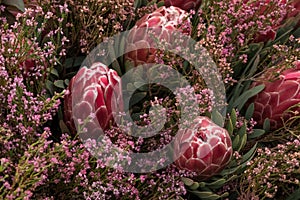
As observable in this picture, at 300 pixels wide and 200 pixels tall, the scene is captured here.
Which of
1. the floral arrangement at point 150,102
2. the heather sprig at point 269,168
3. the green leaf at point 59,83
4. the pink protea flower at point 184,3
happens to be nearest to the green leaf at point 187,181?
the floral arrangement at point 150,102

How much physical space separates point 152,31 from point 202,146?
1.05ft

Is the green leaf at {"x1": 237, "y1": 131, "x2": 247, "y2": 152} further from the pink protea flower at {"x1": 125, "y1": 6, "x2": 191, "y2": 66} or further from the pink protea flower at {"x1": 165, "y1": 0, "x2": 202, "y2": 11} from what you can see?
the pink protea flower at {"x1": 165, "y1": 0, "x2": 202, "y2": 11}

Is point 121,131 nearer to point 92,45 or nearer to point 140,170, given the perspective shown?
point 140,170

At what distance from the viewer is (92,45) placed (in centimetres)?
140

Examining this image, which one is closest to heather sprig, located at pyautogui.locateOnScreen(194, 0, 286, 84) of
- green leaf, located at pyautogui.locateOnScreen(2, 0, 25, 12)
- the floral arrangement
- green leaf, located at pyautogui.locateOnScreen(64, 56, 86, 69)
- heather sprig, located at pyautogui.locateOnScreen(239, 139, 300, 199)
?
the floral arrangement

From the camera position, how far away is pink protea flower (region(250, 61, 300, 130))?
1.42 meters

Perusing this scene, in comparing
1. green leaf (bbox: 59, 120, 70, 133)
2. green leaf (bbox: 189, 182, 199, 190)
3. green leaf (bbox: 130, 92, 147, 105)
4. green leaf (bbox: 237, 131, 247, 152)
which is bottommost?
green leaf (bbox: 189, 182, 199, 190)

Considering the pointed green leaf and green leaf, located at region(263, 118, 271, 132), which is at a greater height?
the pointed green leaf

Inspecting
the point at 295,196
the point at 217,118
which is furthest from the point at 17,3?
the point at 295,196

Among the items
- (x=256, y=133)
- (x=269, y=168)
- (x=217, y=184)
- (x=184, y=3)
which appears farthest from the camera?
(x=184, y=3)

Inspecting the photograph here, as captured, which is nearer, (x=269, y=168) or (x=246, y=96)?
(x=269, y=168)

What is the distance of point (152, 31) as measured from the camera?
1338mm

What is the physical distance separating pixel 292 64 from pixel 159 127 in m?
0.37

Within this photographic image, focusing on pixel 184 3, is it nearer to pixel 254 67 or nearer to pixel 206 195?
pixel 254 67
